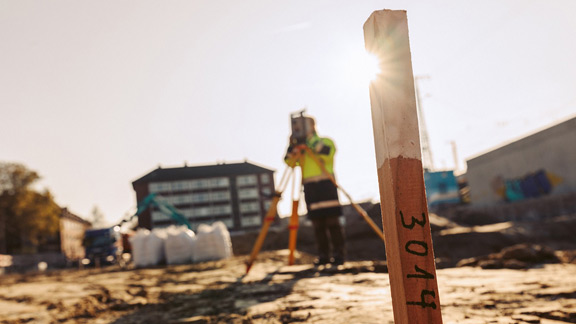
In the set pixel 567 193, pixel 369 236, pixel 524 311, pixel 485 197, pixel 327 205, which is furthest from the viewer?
pixel 485 197

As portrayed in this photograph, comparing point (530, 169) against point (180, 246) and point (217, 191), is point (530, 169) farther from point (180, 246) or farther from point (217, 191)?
point (217, 191)

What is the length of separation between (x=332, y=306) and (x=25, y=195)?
34402 millimetres

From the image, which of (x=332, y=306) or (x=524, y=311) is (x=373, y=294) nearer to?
(x=332, y=306)

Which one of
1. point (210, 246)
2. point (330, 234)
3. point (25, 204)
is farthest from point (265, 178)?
point (330, 234)

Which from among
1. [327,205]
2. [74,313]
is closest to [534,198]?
[327,205]

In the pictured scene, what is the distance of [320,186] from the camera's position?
17.9ft

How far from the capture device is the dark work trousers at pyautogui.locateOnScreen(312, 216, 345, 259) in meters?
5.38

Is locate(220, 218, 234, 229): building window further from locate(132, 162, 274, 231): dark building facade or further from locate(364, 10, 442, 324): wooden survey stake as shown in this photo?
locate(364, 10, 442, 324): wooden survey stake

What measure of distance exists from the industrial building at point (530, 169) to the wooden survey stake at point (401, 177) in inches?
580

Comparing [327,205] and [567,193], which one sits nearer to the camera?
[327,205]

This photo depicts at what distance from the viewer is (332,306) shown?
9.09ft

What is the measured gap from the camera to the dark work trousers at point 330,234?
5.38m

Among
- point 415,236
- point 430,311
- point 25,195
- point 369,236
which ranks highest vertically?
point 25,195

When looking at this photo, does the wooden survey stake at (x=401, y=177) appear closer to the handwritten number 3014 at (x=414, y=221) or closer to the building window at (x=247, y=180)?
the handwritten number 3014 at (x=414, y=221)
